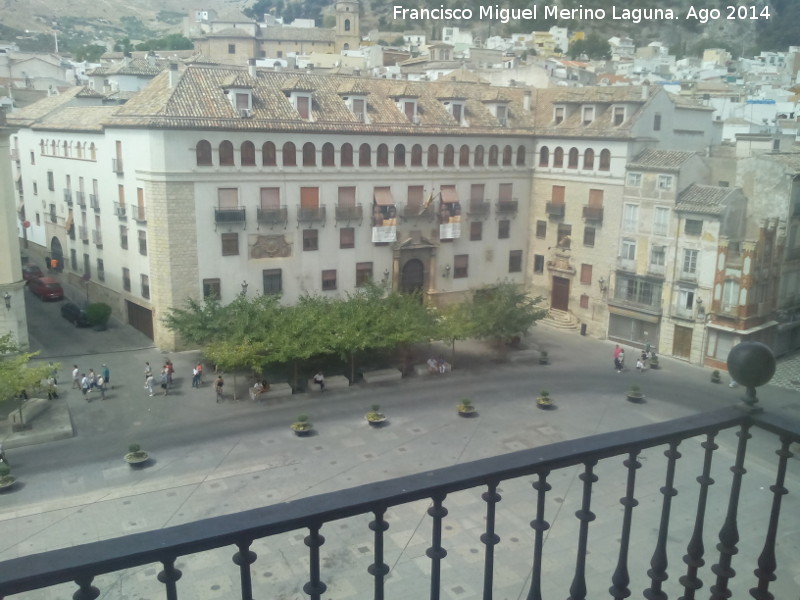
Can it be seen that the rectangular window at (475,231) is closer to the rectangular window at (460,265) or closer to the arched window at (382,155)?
the rectangular window at (460,265)

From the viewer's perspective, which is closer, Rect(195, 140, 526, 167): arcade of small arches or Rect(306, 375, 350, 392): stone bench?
Rect(306, 375, 350, 392): stone bench

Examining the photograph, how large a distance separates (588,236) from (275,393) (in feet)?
67.7

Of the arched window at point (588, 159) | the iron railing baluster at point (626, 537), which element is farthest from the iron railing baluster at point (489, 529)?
the arched window at point (588, 159)

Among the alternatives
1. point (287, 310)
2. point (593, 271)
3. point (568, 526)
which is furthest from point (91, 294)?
point (568, 526)

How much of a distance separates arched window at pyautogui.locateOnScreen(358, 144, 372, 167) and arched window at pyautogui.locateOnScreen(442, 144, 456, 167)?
188 inches

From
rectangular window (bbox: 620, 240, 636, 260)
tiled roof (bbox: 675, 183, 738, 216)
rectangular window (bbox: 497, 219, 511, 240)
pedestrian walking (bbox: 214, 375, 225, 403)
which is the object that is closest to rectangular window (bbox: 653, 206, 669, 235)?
Answer: tiled roof (bbox: 675, 183, 738, 216)

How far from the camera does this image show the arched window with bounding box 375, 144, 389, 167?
Result: 3847cm

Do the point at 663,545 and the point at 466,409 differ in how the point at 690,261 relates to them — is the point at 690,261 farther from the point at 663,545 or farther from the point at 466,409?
the point at 663,545

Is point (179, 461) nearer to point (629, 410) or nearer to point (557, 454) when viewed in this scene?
point (629, 410)

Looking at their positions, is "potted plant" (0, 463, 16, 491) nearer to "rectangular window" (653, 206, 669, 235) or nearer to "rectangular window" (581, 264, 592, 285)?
"rectangular window" (581, 264, 592, 285)

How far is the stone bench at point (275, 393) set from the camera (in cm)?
2942

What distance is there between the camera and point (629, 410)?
97.7 feet

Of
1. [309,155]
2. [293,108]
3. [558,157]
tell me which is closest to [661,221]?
[558,157]

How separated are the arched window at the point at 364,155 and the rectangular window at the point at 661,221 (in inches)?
588
